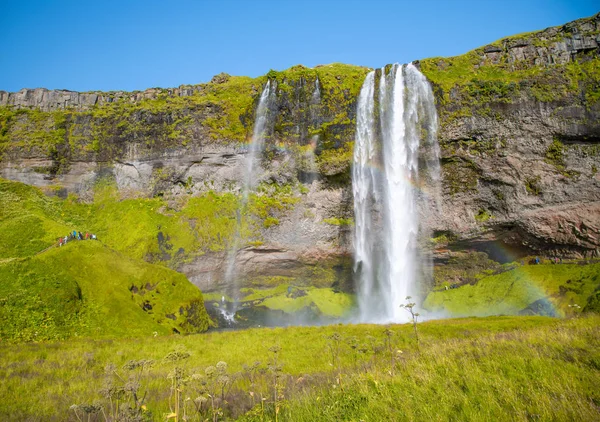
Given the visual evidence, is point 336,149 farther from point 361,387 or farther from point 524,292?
point 361,387

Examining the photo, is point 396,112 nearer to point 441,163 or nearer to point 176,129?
point 441,163

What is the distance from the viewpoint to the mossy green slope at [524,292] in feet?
119

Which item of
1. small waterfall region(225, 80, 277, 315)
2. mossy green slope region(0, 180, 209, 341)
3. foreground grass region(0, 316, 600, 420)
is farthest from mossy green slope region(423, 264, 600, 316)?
foreground grass region(0, 316, 600, 420)

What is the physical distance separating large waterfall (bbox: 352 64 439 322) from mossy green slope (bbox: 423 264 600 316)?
4.63 metres

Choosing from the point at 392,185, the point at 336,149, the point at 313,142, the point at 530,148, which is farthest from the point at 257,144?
the point at 530,148

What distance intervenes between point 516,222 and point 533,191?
4147 millimetres

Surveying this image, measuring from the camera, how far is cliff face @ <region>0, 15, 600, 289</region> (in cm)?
4366

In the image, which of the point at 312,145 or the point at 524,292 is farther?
the point at 312,145

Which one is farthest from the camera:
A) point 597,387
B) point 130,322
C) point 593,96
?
point 593,96

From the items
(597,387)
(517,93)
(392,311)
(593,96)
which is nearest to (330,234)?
(392,311)

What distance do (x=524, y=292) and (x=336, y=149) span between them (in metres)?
28.1

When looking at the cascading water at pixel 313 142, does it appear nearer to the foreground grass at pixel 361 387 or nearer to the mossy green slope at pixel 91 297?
the mossy green slope at pixel 91 297

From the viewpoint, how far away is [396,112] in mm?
49094

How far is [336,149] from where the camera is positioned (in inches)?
2029
